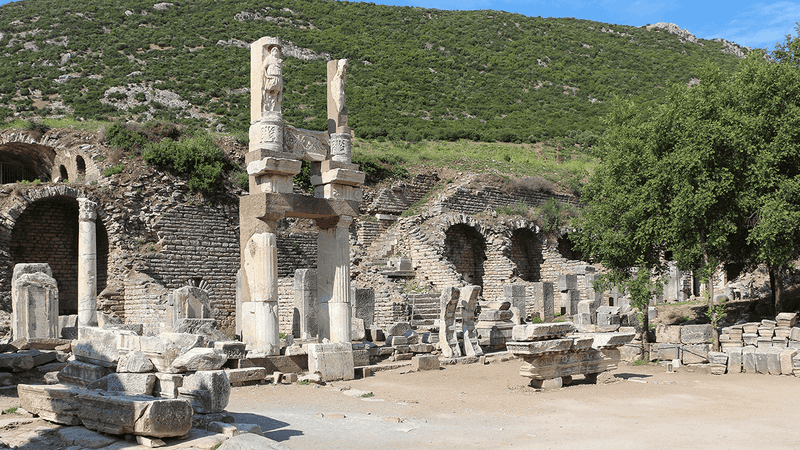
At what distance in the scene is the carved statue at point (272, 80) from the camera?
42.7 ft

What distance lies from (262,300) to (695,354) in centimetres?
910

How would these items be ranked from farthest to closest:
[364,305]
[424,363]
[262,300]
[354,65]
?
[354,65] → [364,305] → [424,363] → [262,300]

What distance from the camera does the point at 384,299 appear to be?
22453mm

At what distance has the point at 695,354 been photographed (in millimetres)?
14414

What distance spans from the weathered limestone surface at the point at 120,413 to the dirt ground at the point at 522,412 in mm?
292

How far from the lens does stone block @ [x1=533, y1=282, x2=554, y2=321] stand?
24.2m

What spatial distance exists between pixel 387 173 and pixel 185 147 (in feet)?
31.2

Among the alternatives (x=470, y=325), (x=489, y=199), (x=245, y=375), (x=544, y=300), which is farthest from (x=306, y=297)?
(x=489, y=199)

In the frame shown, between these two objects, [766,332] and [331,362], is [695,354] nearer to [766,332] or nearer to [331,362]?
[766,332]

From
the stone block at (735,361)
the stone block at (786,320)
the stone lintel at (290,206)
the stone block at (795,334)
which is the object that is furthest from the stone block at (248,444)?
the stone block at (786,320)

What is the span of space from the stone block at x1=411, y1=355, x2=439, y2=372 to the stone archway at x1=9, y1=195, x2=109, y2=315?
14.7 meters

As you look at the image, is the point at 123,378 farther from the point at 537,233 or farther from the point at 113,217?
the point at 537,233

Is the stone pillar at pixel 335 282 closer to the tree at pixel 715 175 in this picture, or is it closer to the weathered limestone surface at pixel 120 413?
the tree at pixel 715 175

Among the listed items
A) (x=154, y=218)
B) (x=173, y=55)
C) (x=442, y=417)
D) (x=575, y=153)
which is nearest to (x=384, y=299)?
(x=154, y=218)
